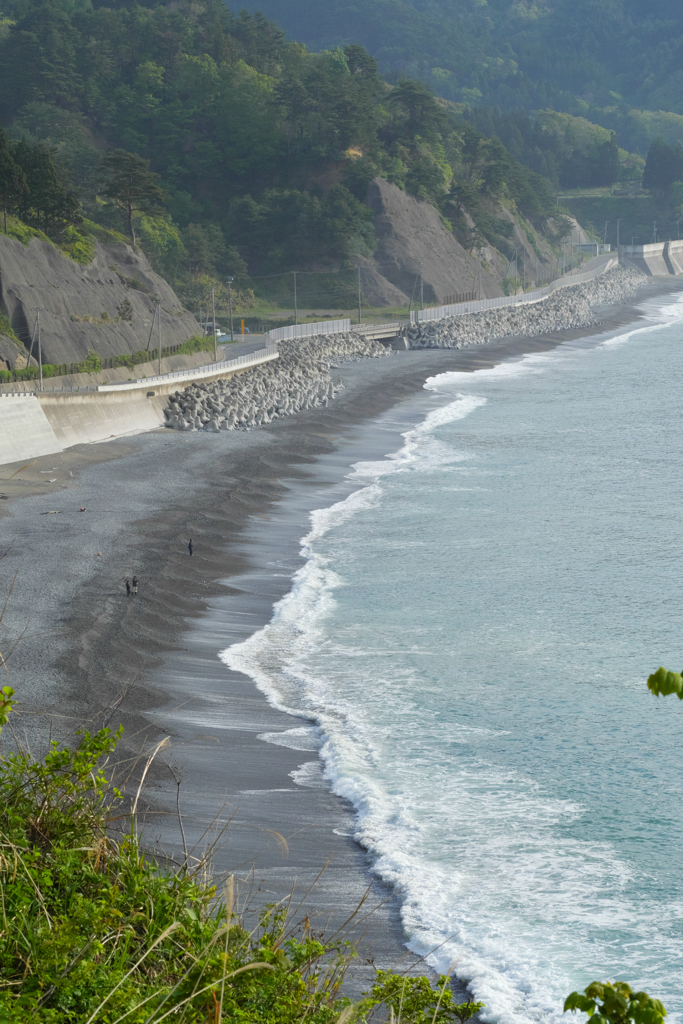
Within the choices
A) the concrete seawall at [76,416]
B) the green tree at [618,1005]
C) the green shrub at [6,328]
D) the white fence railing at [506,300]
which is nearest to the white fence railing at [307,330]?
the white fence railing at [506,300]

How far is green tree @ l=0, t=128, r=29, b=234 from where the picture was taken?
200 ft

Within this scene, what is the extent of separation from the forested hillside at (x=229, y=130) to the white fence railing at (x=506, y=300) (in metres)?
11.9

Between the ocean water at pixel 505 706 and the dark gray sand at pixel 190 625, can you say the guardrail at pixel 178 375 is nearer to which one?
the dark gray sand at pixel 190 625

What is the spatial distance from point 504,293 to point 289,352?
237 feet

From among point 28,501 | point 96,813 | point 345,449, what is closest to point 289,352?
point 345,449

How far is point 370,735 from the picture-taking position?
20.0m

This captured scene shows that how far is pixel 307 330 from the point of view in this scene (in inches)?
3671

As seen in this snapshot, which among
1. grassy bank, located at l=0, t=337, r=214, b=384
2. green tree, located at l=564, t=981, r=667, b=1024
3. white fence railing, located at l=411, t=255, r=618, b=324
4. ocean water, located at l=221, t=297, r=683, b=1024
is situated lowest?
ocean water, located at l=221, t=297, r=683, b=1024

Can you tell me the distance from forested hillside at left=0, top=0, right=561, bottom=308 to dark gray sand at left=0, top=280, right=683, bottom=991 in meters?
70.7

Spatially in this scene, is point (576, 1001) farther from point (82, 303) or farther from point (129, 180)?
point (129, 180)

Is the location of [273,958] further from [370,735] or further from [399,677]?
[399,677]

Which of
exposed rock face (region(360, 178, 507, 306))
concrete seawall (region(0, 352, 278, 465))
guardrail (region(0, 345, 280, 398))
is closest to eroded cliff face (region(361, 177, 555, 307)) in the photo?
exposed rock face (region(360, 178, 507, 306))

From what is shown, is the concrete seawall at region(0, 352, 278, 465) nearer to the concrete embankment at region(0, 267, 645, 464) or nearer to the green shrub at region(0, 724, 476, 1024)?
the concrete embankment at region(0, 267, 645, 464)

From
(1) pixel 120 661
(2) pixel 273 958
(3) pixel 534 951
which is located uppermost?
(2) pixel 273 958
